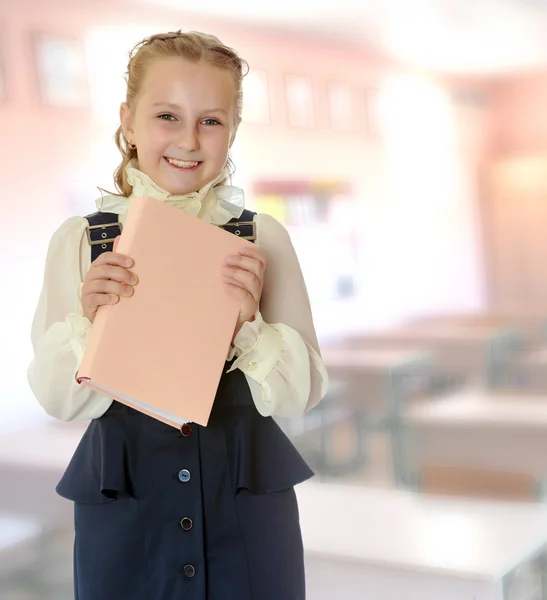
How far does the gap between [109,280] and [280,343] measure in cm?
26

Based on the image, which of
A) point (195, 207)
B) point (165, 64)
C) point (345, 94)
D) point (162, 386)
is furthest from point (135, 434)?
point (345, 94)

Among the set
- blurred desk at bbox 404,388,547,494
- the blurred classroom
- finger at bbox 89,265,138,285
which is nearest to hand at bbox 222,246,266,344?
finger at bbox 89,265,138,285

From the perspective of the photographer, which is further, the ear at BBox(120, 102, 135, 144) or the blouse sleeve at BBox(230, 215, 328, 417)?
the ear at BBox(120, 102, 135, 144)

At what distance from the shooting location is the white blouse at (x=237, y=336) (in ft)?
4.15

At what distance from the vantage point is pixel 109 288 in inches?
47.0

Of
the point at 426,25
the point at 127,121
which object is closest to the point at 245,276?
the point at 127,121

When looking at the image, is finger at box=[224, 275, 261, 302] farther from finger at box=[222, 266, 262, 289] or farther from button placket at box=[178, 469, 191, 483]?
button placket at box=[178, 469, 191, 483]

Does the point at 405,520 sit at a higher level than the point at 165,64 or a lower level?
lower

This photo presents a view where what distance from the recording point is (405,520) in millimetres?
2146

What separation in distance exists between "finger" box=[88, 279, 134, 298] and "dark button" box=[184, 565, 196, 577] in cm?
41

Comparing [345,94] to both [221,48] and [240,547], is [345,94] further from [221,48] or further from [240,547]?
[240,547]

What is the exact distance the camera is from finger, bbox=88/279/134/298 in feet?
3.92

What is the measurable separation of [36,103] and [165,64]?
3.86 feet

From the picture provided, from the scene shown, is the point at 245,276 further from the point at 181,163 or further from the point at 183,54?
the point at 183,54
